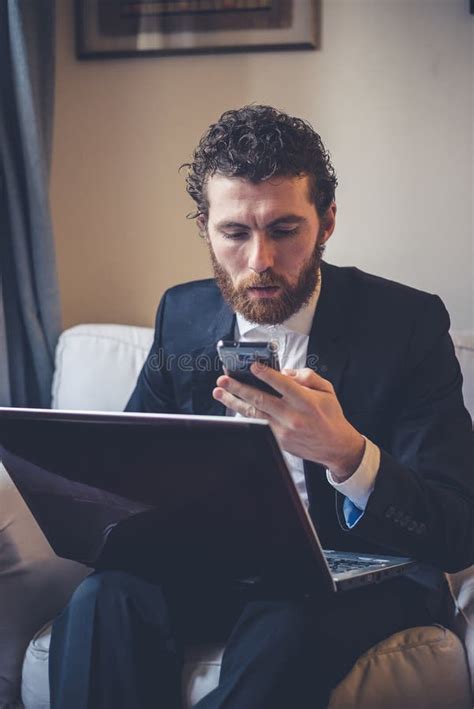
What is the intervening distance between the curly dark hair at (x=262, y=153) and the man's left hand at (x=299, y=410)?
1.35ft

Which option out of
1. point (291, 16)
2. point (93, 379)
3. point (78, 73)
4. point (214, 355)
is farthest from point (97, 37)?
point (214, 355)

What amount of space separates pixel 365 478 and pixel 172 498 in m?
0.27

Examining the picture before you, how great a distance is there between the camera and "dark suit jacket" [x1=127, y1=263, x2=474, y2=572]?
3.87ft

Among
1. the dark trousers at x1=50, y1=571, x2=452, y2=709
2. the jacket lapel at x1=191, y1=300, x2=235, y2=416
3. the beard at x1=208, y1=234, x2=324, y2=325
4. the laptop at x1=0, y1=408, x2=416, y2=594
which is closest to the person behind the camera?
the laptop at x1=0, y1=408, x2=416, y2=594

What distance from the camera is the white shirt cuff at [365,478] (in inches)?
45.0

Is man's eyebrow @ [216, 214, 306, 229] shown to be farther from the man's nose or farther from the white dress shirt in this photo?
the white dress shirt

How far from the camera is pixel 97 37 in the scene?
6.75ft

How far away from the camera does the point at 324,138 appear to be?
78.7 inches

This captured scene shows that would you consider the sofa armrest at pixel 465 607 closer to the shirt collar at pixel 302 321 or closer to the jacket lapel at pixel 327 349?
the jacket lapel at pixel 327 349

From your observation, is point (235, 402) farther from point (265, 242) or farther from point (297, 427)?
point (265, 242)

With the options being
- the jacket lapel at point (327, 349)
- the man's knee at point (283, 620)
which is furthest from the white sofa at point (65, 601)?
the jacket lapel at point (327, 349)

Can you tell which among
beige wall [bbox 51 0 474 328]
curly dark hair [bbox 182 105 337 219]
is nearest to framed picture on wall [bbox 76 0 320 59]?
beige wall [bbox 51 0 474 328]

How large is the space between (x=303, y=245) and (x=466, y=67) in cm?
86

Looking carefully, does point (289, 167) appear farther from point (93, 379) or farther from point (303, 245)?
point (93, 379)
